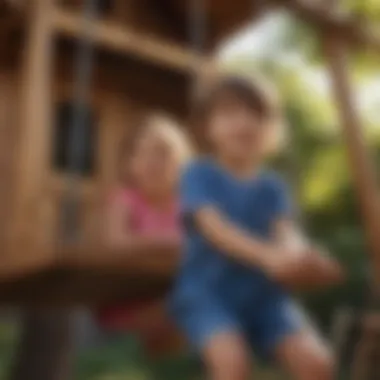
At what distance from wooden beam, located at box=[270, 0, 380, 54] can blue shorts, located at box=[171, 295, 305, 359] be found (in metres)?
0.45

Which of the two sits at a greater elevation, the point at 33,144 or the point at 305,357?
the point at 33,144

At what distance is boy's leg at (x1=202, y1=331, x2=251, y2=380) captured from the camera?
4.18 feet

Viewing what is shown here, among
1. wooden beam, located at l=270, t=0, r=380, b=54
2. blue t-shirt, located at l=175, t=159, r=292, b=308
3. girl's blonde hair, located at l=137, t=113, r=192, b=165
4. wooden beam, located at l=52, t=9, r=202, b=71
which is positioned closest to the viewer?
blue t-shirt, located at l=175, t=159, r=292, b=308

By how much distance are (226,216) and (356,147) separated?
11.5 inches

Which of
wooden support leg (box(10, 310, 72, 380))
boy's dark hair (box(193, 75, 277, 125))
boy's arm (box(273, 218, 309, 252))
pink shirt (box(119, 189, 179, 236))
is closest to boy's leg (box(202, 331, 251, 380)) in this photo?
boy's arm (box(273, 218, 309, 252))

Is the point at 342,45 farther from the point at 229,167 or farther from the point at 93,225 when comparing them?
the point at 93,225

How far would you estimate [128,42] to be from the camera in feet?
8.07

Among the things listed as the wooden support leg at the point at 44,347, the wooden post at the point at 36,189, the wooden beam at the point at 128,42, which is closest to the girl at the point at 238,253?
the wooden post at the point at 36,189

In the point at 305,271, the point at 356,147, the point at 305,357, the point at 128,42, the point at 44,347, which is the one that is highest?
the point at 128,42

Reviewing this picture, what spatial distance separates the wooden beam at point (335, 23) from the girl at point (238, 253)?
324 millimetres

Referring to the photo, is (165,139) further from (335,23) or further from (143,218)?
(335,23)

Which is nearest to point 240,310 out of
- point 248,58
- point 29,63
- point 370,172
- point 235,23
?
point 370,172

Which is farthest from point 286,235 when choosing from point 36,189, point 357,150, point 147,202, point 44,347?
point 44,347

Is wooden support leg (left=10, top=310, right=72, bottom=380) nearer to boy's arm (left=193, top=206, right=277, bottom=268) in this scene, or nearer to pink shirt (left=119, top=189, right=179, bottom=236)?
pink shirt (left=119, top=189, right=179, bottom=236)
